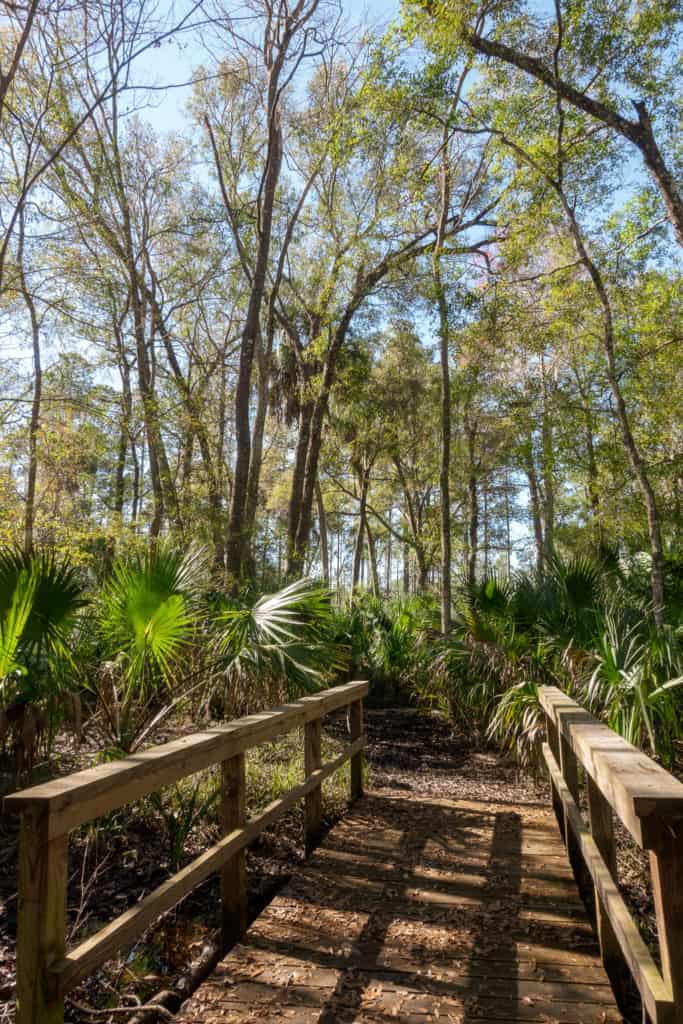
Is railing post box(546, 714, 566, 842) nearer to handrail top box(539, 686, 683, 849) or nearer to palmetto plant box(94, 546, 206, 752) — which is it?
handrail top box(539, 686, 683, 849)

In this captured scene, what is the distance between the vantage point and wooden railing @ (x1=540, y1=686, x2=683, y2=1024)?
66.4 inches

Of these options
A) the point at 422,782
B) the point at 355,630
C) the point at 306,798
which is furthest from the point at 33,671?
the point at 355,630

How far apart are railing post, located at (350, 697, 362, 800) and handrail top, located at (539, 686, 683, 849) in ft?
9.07

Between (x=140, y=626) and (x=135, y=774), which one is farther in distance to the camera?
(x=140, y=626)

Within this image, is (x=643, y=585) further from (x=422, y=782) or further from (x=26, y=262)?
(x=26, y=262)

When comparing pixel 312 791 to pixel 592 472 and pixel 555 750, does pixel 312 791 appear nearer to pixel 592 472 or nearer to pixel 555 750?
pixel 555 750

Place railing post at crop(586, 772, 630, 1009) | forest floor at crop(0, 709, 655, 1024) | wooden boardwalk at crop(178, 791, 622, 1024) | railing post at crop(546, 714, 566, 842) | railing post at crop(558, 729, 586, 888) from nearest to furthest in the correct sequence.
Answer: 1. wooden boardwalk at crop(178, 791, 622, 1024)
2. railing post at crop(586, 772, 630, 1009)
3. forest floor at crop(0, 709, 655, 1024)
4. railing post at crop(558, 729, 586, 888)
5. railing post at crop(546, 714, 566, 842)

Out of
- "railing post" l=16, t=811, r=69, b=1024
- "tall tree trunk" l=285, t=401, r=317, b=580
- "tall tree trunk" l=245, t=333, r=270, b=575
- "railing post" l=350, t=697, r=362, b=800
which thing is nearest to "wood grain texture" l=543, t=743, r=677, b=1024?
"railing post" l=16, t=811, r=69, b=1024

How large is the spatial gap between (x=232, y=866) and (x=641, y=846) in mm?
2219

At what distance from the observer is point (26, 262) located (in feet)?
50.3

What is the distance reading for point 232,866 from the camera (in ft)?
10.7

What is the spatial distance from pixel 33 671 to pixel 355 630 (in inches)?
348

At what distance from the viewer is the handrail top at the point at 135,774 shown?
1.86 metres

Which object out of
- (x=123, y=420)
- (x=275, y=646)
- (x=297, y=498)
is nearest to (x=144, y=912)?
(x=275, y=646)
